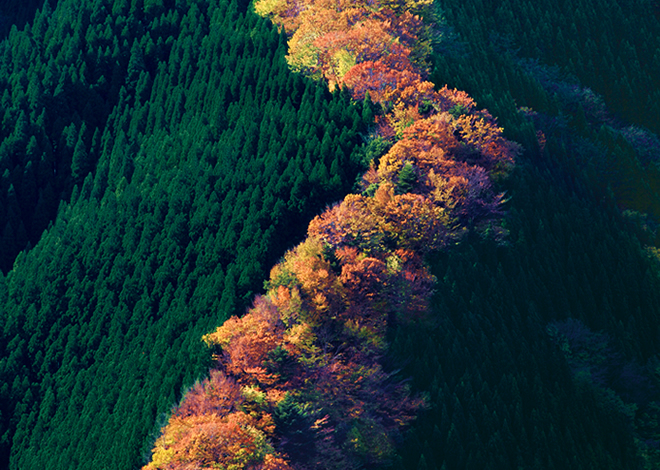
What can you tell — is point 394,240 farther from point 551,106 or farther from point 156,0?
point 156,0

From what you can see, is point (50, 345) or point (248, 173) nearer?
point (50, 345)

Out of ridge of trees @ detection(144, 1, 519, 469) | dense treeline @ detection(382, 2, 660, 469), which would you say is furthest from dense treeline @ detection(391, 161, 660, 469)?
ridge of trees @ detection(144, 1, 519, 469)


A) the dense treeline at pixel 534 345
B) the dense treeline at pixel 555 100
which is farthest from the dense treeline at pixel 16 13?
the dense treeline at pixel 534 345

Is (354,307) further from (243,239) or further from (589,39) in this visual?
(589,39)

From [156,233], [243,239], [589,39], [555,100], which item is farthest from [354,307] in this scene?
[589,39]

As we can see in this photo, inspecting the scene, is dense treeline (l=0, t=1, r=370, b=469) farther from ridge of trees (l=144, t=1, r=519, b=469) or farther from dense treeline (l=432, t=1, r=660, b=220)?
dense treeline (l=432, t=1, r=660, b=220)

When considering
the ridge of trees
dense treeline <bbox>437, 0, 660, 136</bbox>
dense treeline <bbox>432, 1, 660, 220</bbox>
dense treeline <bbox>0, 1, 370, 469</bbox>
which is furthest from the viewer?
dense treeline <bbox>437, 0, 660, 136</bbox>

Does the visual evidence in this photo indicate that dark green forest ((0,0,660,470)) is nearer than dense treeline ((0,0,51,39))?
Yes

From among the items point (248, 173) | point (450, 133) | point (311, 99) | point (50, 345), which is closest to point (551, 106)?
point (450, 133)
